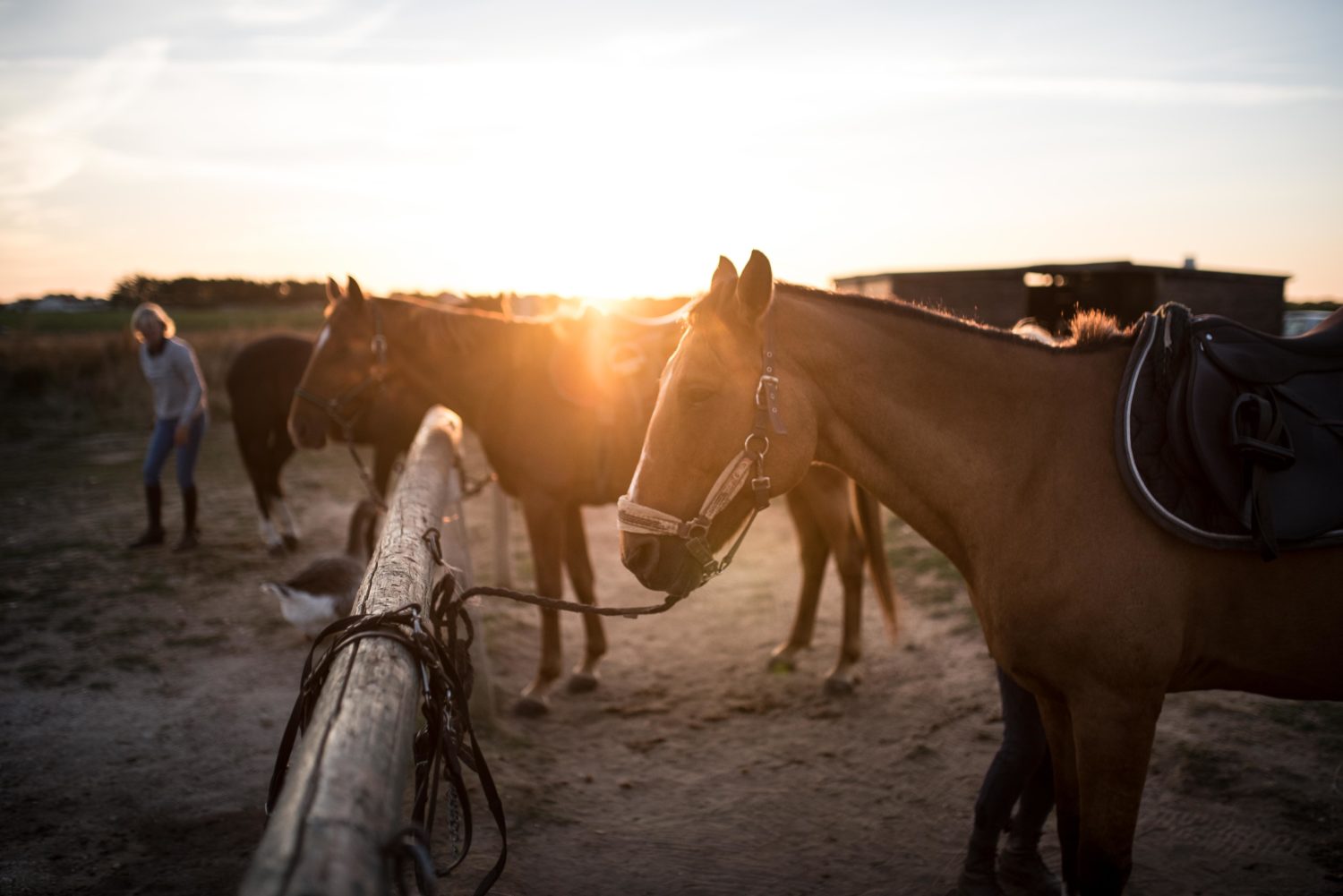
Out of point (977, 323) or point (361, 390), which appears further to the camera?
point (361, 390)

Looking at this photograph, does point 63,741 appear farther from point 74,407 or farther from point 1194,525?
point 74,407

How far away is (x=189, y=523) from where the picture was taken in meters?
8.16

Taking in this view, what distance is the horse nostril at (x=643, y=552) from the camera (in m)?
2.35

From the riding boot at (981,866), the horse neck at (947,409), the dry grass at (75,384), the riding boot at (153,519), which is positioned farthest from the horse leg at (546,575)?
the dry grass at (75,384)

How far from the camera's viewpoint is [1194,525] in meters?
2.05

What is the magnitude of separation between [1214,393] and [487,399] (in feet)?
13.1

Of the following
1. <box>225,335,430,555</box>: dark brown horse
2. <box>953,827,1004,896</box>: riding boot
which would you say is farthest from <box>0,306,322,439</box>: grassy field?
<box>953,827,1004,896</box>: riding boot

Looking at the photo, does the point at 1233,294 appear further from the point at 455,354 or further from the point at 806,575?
the point at 455,354

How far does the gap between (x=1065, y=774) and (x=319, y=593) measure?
4.70m

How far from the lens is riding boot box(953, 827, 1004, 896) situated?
9.48 ft

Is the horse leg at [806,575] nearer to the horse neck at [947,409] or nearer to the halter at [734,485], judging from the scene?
the horse neck at [947,409]

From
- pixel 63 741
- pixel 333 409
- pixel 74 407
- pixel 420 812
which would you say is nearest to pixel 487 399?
pixel 333 409

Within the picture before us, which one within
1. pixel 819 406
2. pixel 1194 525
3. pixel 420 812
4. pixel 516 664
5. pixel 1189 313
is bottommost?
pixel 516 664

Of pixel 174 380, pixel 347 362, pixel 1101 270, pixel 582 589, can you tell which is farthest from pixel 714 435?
pixel 1101 270
